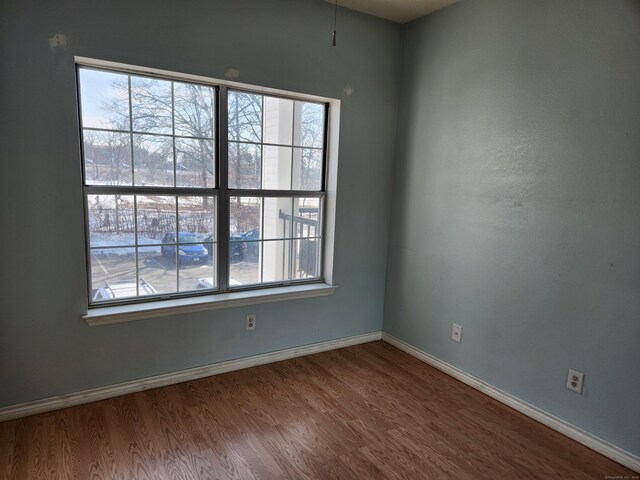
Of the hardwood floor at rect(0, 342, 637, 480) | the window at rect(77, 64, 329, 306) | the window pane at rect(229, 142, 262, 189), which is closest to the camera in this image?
the hardwood floor at rect(0, 342, 637, 480)

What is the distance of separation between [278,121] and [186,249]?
114cm

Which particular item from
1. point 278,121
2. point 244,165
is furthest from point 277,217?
point 278,121

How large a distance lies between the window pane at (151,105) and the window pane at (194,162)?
141 mm

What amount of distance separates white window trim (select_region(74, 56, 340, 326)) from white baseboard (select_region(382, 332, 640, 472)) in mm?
978

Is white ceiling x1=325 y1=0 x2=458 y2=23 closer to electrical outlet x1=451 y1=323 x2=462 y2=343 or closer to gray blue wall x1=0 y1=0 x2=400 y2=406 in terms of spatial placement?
gray blue wall x1=0 y1=0 x2=400 y2=406

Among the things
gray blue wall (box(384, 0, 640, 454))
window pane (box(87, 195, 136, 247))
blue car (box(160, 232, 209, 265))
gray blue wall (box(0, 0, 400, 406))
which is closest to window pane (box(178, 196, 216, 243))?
blue car (box(160, 232, 209, 265))

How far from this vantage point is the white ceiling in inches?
112

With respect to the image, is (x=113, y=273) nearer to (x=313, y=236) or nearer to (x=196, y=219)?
(x=196, y=219)

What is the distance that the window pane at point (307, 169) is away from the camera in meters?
3.13

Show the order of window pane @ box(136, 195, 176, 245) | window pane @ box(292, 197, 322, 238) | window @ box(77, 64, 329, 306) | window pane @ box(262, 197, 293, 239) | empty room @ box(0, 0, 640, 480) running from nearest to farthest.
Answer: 1. empty room @ box(0, 0, 640, 480)
2. window @ box(77, 64, 329, 306)
3. window pane @ box(136, 195, 176, 245)
4. window pane @ box(262, 197, 293, 239)
5. window pane @ box(292, 197, 322, 238)

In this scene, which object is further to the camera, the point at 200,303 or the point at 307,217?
the point at 307,217

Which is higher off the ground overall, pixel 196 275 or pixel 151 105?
pixel 151 105

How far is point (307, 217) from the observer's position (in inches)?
128

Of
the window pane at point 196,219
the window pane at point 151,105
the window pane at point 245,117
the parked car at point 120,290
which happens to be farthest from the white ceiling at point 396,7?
the parked car at point 120,290
